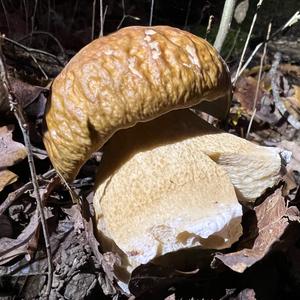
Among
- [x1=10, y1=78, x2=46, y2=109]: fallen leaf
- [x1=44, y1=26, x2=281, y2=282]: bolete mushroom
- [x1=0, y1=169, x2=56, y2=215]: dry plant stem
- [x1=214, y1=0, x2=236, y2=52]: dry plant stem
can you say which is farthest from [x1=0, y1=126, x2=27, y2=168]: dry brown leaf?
[x1=214, y1=0, x2=236, y2=52]: dry plant stem

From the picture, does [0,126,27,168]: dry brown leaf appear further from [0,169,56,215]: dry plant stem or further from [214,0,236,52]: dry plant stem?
[214,0,236,52]: dry plant stem

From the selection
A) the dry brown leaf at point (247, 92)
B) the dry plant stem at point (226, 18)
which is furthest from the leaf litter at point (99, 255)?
the dry brown leaf at point (247, 92)

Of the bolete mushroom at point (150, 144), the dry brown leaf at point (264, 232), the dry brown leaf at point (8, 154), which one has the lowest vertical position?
the dry brown leaf at point (8, 154)

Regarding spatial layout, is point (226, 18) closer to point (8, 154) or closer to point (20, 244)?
point (8, 154)

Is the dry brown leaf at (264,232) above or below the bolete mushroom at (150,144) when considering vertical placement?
below

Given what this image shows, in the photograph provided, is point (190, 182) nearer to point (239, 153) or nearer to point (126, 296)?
point (239, 153)

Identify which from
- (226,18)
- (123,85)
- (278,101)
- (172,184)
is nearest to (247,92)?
(278,101)

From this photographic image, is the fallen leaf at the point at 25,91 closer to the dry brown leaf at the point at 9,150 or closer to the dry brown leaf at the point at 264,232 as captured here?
the dry brown leaf at the point at 9,150
